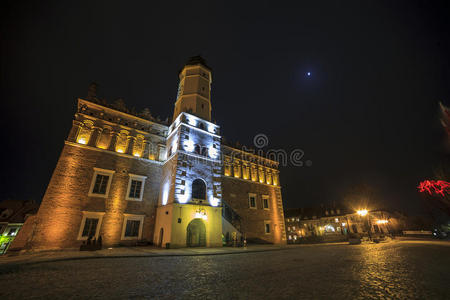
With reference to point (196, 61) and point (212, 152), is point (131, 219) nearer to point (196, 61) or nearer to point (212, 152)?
point (212, 152)

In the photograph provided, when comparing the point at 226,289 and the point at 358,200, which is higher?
the point at 358,200

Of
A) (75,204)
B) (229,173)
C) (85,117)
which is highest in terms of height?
(85,117)

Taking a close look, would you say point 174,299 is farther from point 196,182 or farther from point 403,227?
point 403,227

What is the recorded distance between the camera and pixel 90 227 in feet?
51.8

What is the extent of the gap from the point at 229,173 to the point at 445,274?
70.4 ft

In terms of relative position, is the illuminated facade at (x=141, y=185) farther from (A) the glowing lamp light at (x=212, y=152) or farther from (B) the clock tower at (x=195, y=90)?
(B) the clock tower at (x=195, y=90)

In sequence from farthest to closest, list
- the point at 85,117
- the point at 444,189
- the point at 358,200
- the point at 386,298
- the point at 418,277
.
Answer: the point at 358,200
the point at 444,189
the point at 85,117
the point at 418,277
the point at 386,298

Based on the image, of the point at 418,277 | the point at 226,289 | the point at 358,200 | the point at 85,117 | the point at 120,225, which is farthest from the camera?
A: the point at 358,200

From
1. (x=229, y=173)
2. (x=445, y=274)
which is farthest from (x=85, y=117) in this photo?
(x=445, y=274)

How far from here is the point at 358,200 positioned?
3359 centimetres

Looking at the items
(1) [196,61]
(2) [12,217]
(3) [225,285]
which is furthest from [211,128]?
(2) [12,217]

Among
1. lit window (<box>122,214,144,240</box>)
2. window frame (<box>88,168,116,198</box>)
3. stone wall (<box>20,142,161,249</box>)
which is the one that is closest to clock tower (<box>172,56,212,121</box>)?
stone wall (<box>20,142,161,249</box>)

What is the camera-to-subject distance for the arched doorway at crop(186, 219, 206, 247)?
57.5 ft

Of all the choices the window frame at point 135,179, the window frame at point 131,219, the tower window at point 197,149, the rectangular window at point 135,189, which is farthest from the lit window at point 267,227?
the rectangular window at point 135,189
